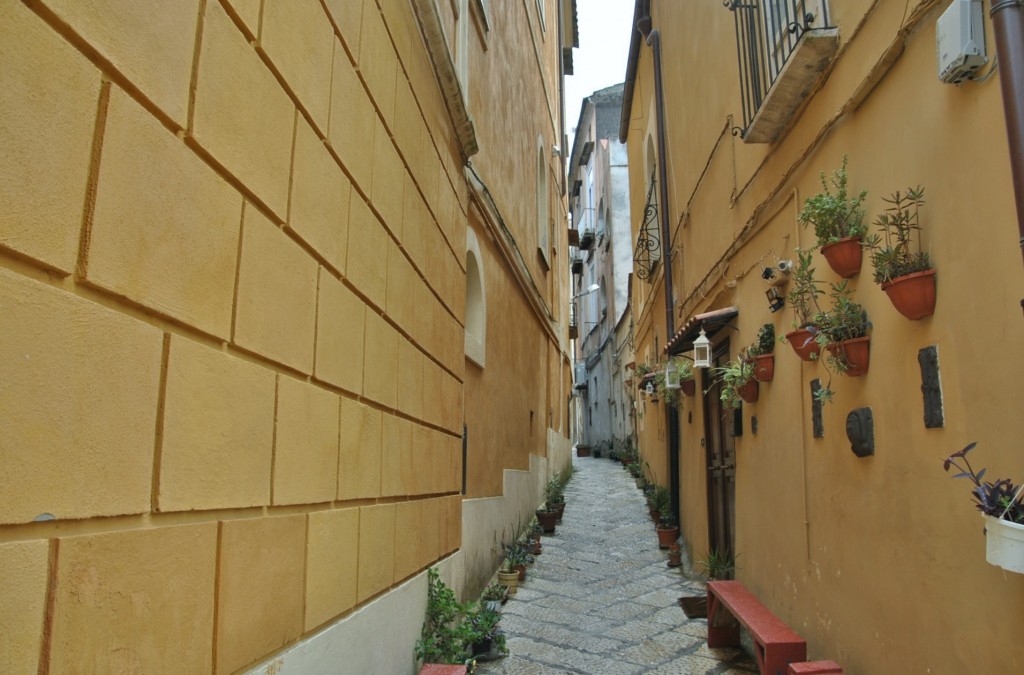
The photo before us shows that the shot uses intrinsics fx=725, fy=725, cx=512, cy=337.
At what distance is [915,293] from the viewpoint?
266cm

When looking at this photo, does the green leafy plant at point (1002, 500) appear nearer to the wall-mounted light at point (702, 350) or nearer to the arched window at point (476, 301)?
the wall-mounted light at point (702, 350)

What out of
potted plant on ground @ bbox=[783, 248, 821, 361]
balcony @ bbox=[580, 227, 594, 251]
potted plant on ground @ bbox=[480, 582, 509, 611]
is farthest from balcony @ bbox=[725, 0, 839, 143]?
balcony @ bbox=[580, 227, 594, 251]

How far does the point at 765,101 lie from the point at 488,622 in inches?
145

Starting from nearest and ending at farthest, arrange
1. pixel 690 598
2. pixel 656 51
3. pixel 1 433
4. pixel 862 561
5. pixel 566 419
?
pixel 1 433, pixel 862 561, pixel 690 598, pixel 656 51, pixel 566 419

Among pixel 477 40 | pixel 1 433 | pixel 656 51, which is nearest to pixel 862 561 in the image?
pixel 1 433

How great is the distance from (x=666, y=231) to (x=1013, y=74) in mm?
6922

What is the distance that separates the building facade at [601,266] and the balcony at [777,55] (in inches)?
403

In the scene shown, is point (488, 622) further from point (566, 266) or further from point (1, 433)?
point (566, 266)

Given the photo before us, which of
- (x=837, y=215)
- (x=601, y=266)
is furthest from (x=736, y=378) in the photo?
(x=601, y=266)

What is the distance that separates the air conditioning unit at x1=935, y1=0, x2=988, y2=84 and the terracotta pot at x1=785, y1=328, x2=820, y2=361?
54.6 inches

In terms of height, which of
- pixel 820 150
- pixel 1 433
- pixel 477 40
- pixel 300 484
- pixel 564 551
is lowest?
pixel 564 551

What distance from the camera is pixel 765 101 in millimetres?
4094

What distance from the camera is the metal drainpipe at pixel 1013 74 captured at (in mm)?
2094

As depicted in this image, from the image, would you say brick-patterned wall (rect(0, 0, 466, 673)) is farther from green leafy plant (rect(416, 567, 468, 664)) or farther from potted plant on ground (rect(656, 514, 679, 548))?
potted plant on ground (rect(656, 514, 679, 548))
